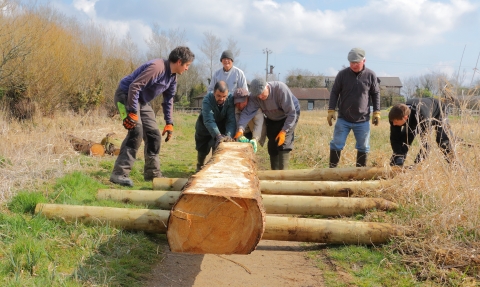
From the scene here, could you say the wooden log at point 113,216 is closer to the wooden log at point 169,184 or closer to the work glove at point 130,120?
the wooden log at point 169,184

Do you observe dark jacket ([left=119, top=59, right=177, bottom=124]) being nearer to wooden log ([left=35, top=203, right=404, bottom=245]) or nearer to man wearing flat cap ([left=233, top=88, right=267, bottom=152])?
man wearing flat cap ([left=233, top=88, right=267, bottom=152])

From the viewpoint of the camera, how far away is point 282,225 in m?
3.85

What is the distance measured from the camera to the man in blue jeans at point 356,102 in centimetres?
611

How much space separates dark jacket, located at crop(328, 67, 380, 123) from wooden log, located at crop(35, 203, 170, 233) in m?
3.51

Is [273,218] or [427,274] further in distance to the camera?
[273,218]

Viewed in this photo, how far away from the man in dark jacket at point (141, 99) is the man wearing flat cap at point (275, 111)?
110cm

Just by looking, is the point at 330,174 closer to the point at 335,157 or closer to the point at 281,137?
the point at 335,157

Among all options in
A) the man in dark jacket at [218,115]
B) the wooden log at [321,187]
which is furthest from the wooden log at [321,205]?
the man in dark jacket at [218,115]

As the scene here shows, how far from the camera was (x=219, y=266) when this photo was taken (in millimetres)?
3596

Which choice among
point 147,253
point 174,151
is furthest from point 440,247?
point 174,151

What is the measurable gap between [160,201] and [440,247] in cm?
298

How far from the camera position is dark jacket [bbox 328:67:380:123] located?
20.1 ft

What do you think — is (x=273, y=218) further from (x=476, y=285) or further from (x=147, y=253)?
(x=476, y=285)

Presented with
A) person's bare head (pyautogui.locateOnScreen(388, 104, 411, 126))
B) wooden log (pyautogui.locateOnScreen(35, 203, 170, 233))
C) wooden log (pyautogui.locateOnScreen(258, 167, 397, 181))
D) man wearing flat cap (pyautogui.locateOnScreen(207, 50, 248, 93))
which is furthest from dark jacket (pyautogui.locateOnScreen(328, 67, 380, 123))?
wooden log (pyautogui.locateOnScreen(35, 203, 170, 233))
